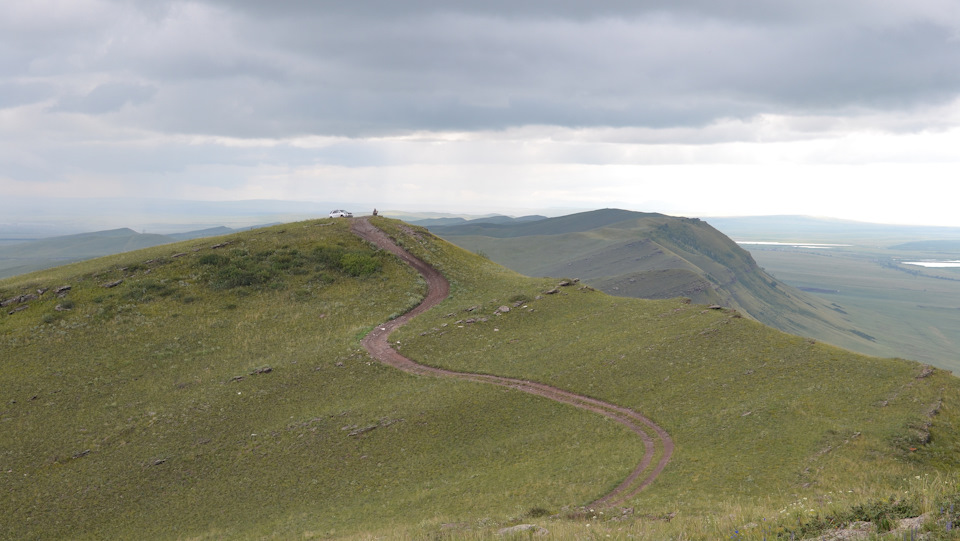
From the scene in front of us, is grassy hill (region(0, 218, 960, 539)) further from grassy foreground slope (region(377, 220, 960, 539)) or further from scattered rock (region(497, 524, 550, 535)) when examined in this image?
scattered rock (region(497, 524, 550, 535))

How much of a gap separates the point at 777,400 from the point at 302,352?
42305mm

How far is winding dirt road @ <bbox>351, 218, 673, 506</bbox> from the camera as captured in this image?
30.1 m

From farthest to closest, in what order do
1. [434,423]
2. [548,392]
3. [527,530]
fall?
[548,392], [434,423], [527,530]

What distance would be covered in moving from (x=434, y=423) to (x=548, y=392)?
957 cm

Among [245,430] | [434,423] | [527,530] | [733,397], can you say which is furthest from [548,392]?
[245,430]

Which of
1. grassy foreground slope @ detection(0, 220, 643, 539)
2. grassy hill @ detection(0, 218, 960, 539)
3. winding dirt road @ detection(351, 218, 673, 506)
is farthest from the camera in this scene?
grassy foreground slope @ detection(0, 220, 643, 539)

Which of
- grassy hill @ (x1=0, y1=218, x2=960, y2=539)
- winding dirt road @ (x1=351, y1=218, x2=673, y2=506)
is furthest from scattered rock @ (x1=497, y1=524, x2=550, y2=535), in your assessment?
winding dirt road @ (x1=351, y1=218, x2=673, y2=506)

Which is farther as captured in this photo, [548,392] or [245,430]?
[548,392]

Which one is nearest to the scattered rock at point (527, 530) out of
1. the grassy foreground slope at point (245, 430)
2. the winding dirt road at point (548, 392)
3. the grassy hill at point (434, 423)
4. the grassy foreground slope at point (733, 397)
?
the grassy hill at point (434, 423)

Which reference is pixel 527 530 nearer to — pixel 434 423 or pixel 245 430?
pixel 434 423

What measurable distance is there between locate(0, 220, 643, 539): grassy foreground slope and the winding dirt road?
975 millimetres

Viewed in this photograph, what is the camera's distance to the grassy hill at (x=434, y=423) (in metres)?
27.3

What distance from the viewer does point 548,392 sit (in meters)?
43.5

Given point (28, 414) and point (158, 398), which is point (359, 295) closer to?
point (158, 398)
